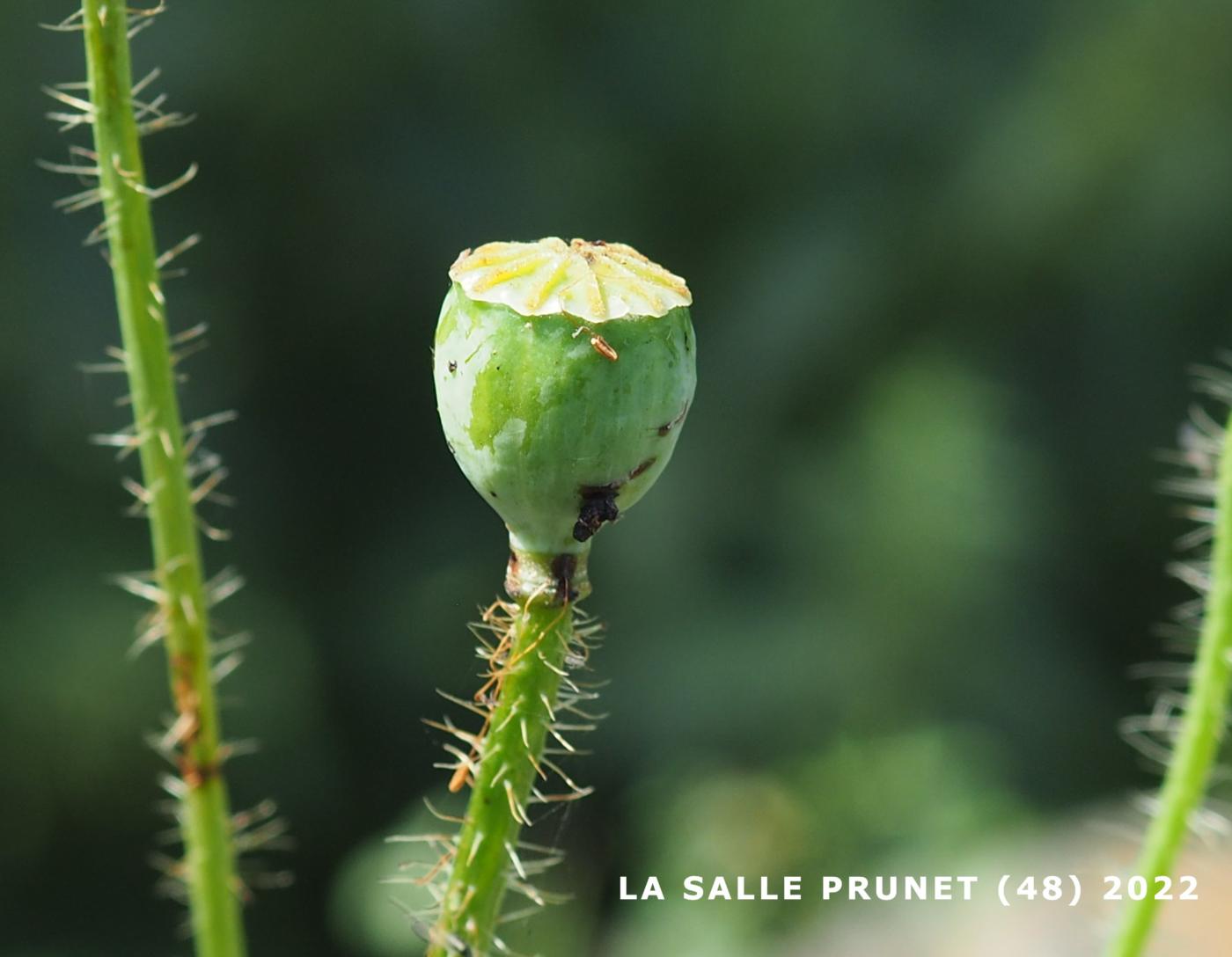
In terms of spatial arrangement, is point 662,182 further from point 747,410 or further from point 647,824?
point 647,824

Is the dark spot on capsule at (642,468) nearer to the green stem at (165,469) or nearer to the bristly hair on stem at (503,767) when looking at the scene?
the bristly hair on stem at (503,767)

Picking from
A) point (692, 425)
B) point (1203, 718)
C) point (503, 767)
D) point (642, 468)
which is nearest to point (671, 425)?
point (642, 468)

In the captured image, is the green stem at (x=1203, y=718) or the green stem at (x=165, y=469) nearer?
the green stem at (x=165, y=469)

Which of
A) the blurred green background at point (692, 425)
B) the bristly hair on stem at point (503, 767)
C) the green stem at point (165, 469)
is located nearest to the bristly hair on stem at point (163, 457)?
the green stem at point (165, 469)

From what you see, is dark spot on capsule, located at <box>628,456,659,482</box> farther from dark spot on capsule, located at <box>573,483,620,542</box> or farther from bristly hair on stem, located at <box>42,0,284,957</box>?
bristly hair on stem, located at <box>42,0,284,957</box>

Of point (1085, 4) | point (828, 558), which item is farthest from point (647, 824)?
point (1085, 4)
